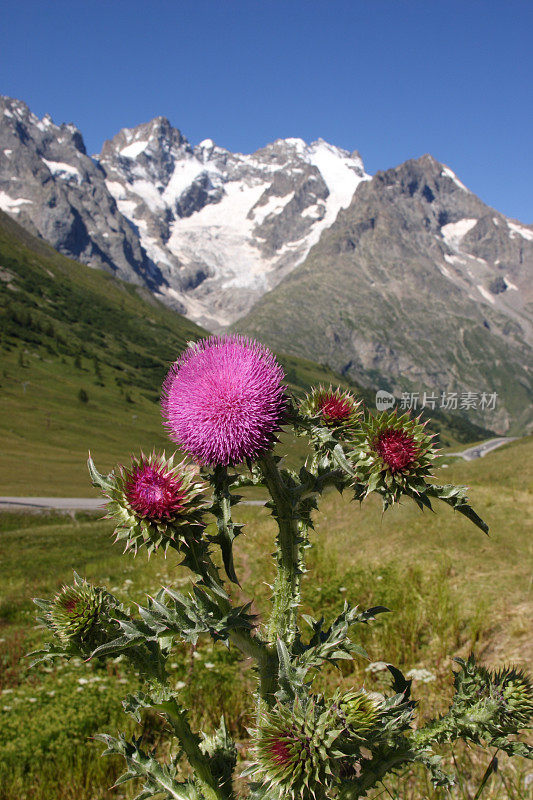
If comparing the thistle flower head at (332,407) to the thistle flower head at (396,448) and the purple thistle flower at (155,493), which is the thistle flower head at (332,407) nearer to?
the thistle flower head at (396,448)

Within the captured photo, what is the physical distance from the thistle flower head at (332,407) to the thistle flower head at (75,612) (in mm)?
2085

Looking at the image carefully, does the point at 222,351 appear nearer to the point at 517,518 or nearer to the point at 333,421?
the point at 333,421

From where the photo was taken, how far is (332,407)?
4262mm

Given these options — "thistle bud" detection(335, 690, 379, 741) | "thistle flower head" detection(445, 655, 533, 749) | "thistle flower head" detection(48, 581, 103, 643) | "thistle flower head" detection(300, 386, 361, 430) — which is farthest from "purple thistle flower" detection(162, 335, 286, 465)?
"thistle flower head" detection(445, 655, 533, 749)

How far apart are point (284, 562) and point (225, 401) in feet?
3.83

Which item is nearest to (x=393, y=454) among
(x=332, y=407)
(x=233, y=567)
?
(x=332, y=407)

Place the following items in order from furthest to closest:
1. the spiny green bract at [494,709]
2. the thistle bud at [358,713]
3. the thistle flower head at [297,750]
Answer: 1. the spiny green bract at [494,709]
2. the thistle bud at [358,713]
3. the thistle flower head at [297,750]

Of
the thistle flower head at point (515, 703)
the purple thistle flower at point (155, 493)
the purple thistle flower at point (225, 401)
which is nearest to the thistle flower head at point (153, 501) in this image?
the purple thistle flower at point (155, 493)

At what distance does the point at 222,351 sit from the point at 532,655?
564 cm

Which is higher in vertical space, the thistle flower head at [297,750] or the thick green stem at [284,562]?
the thick green stem at [284,562]

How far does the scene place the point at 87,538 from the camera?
3038 cm

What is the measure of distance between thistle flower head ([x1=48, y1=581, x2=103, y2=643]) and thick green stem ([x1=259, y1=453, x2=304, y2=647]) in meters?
1.29

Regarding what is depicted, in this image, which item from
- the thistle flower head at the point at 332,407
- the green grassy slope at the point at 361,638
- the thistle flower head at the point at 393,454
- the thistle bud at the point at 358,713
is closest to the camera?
the thistle bud at the point at 358,713

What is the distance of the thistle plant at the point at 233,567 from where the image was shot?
3.21m
